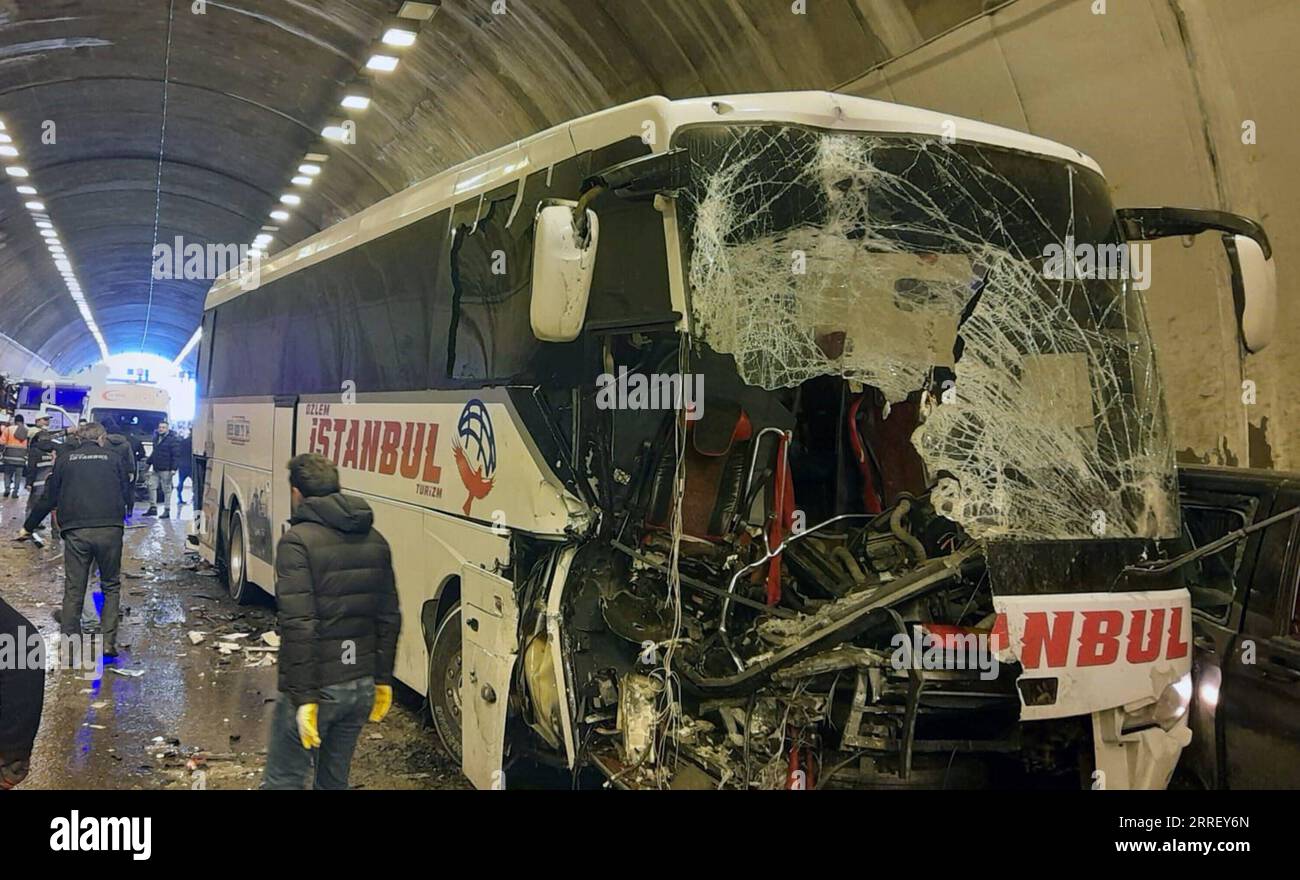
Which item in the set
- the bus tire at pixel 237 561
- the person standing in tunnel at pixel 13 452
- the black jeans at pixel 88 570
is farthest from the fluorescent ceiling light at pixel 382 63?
the person standing in tunnel at pixel 13 452

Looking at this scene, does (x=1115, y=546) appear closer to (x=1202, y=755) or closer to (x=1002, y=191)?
(x=1202, y=755)

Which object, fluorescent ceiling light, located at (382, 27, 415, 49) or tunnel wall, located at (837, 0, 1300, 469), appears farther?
fluorescent ceiling light, located at (382, 27, 415, 49)

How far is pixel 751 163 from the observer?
4336 millimetres

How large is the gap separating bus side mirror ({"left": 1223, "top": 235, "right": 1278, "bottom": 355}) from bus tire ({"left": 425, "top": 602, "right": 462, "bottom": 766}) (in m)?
4.54

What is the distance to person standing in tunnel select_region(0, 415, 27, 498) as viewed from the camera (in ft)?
72.2

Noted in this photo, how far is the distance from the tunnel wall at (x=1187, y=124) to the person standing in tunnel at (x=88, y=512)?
25.9 feet

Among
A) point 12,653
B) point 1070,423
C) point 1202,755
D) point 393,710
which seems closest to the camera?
point 12,653

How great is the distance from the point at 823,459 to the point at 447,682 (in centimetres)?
272

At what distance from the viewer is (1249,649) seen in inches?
183

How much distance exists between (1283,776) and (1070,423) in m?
1.84

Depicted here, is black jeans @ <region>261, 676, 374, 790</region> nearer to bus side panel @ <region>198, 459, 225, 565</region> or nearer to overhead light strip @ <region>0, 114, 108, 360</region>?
bus side panel @ <region>198, 459, 225, 565</region>

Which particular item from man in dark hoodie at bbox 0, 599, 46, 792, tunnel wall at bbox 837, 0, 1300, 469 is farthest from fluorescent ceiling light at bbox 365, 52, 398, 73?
man in dark hoodie at bbox 0, 599, 46, 792
